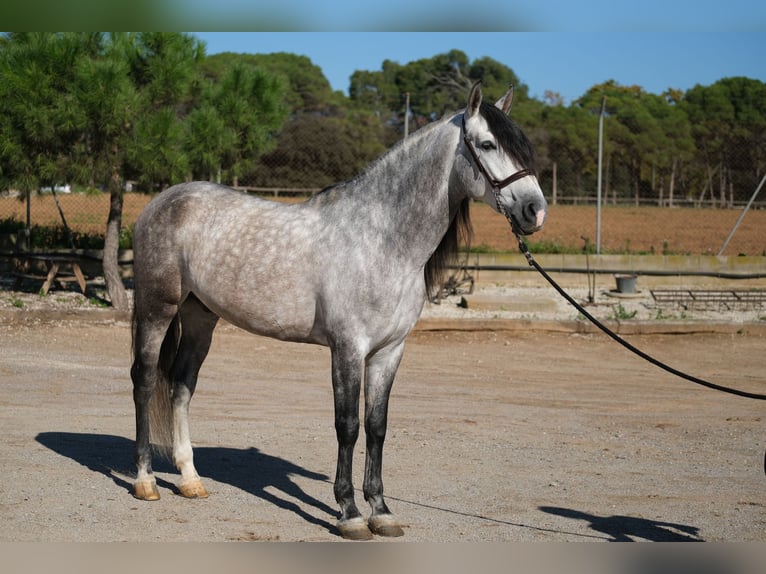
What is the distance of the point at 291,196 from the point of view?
1812cm

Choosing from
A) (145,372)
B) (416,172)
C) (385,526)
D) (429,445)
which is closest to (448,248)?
(416,172)

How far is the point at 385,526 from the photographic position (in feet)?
14.6

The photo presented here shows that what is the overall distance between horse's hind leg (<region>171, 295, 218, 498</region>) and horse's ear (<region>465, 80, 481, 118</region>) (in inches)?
79.8

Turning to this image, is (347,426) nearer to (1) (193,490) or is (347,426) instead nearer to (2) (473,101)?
(1) (193,490)

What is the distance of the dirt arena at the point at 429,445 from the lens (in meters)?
4.61

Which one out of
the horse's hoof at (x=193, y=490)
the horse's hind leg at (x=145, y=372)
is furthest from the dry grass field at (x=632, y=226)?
the horse's hoof at (x=193, y=490)

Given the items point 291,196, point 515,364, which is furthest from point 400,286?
point 291,196

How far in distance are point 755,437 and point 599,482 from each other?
1929 millimetres

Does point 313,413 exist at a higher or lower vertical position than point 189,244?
lower

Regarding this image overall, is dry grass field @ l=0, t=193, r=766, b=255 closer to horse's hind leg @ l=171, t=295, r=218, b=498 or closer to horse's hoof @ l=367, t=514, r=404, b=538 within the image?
horse's hind leg @ l=171, t=295, r=218, b=498

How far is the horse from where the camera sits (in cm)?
425

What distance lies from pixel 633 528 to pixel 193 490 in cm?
236

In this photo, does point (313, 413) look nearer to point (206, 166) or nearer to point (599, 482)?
point (599, 482)

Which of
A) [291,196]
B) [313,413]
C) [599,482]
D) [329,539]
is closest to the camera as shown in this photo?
[329,539]
